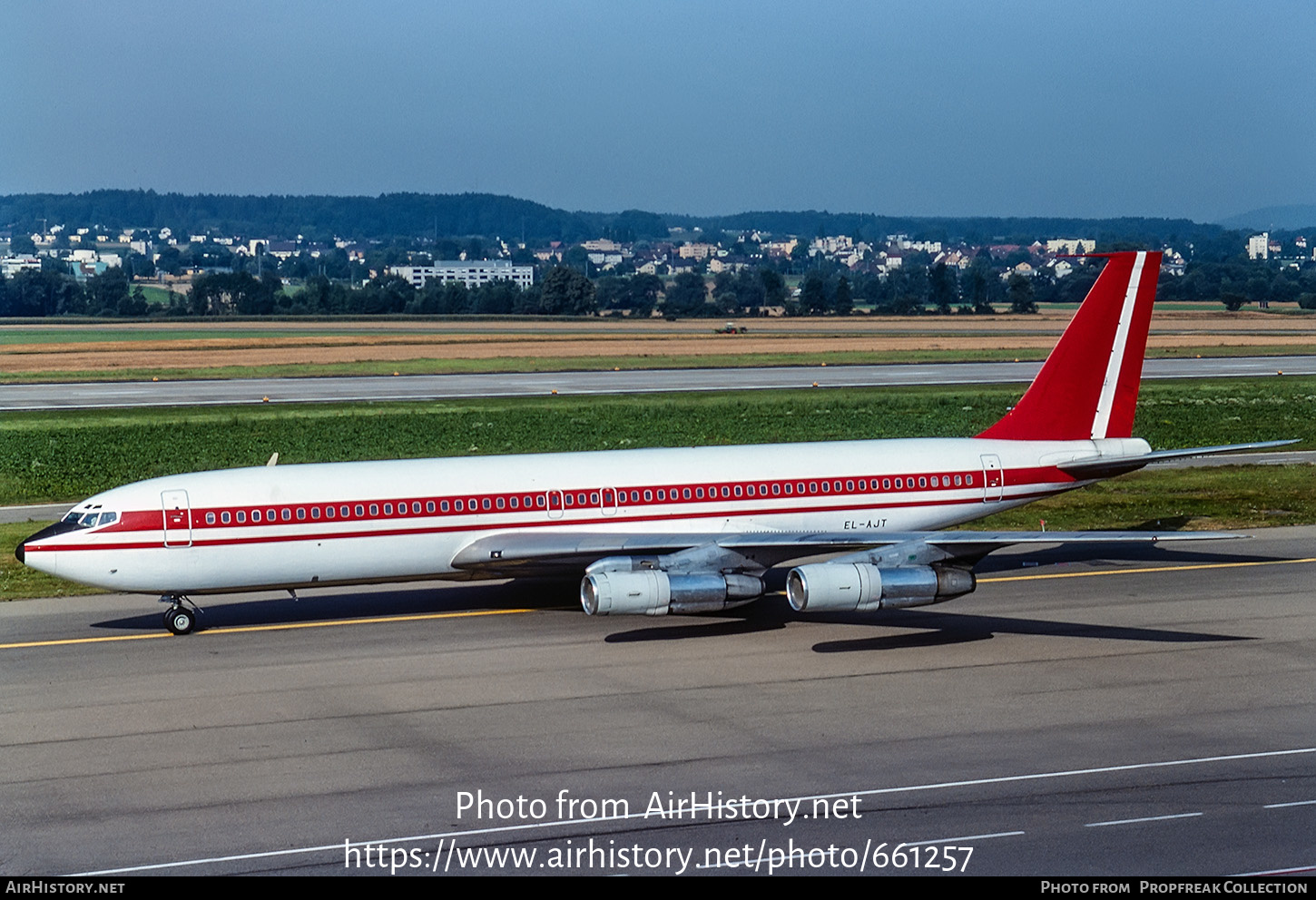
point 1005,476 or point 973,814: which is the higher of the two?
point 1005,476

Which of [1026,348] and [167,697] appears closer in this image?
[167,697]

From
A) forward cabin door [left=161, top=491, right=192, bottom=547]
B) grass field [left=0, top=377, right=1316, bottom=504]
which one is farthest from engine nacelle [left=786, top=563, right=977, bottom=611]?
grass field [left=0, top=377, right=1316, bottom=504]

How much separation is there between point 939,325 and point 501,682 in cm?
13912

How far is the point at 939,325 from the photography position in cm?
16000

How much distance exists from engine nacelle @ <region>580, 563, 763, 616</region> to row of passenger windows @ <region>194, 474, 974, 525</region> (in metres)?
3.41

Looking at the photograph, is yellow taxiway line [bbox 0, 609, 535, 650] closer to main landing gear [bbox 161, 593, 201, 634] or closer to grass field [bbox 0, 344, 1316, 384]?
main landing gear [bbox 161, 593, 201, 634]

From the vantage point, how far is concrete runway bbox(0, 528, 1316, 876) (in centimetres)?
1862

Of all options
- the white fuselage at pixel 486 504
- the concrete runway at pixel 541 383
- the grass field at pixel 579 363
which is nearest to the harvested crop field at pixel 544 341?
the grass field at pixel 579 363

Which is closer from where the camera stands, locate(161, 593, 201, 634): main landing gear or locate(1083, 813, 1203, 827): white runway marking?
locate(1083, 813, 1203, 827): white runway marking

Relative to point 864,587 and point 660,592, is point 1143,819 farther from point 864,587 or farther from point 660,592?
point 660,592

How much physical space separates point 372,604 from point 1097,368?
63.3ft

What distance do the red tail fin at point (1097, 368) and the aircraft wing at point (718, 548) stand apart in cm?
591
